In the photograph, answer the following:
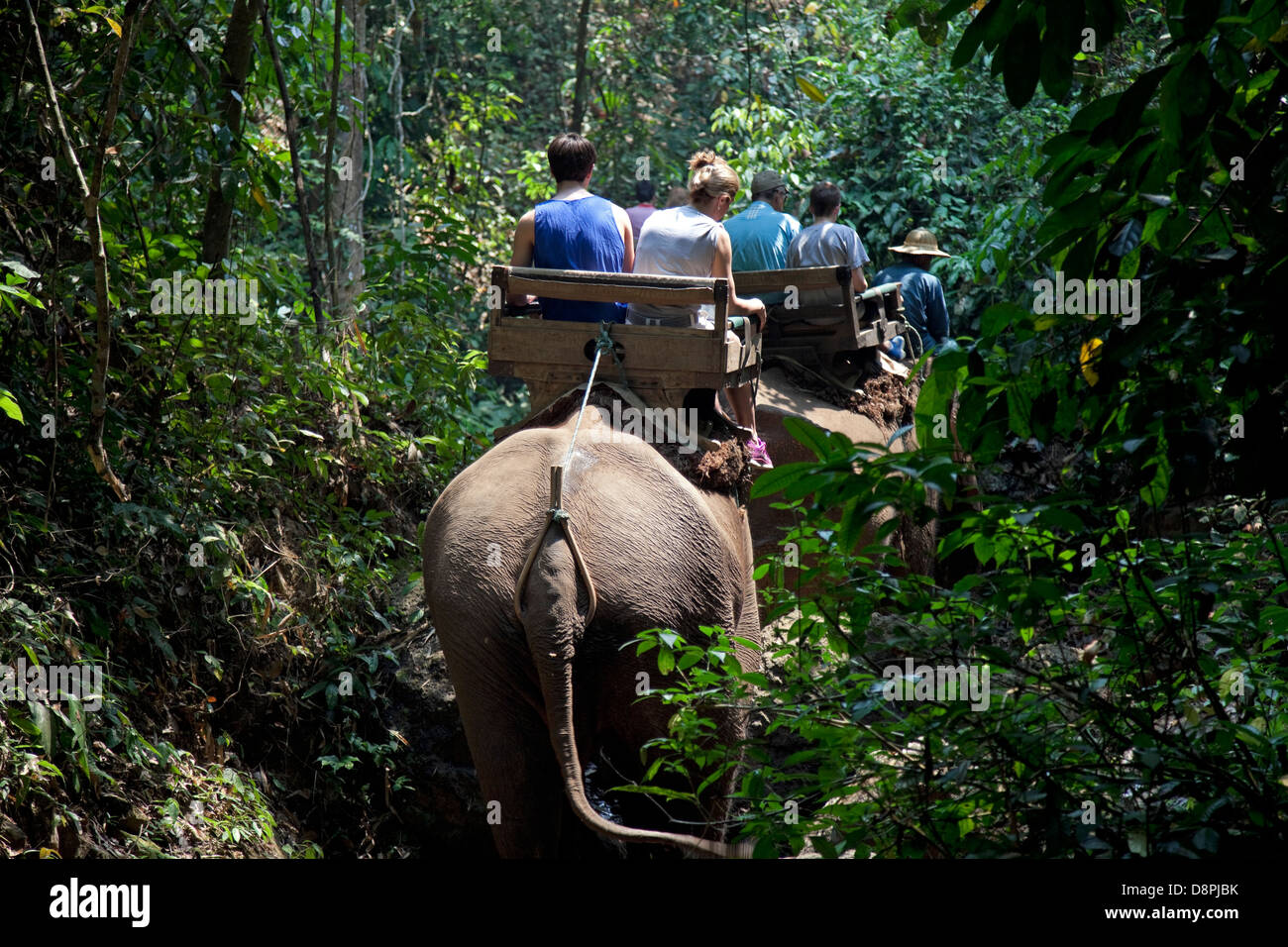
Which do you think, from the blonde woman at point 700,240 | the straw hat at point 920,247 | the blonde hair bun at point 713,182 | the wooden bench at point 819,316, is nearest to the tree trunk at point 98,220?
the blonde woman at point 700,240

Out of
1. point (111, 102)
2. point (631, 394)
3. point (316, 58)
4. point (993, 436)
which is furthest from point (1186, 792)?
point (316, 58)

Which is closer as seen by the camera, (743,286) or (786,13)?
(743,286)

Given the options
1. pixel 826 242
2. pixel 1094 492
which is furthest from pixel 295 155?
pixel 1094 492

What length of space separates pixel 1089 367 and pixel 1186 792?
1010 mm

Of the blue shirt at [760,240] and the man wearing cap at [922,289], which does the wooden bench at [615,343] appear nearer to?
the blue shirt at [760,240]

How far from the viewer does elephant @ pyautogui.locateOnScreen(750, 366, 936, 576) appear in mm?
7355

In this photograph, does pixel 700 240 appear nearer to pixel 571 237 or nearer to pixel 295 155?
pixel 571 237

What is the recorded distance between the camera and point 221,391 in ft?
22.2

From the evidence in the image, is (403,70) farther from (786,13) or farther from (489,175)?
(786,13)

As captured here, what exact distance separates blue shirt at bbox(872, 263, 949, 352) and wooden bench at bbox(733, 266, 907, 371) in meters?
1.16

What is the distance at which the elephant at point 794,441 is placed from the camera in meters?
7.36

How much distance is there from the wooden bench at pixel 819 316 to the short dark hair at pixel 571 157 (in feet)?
5.43

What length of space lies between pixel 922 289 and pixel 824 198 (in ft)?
4.63

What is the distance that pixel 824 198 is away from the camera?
8680 mm
